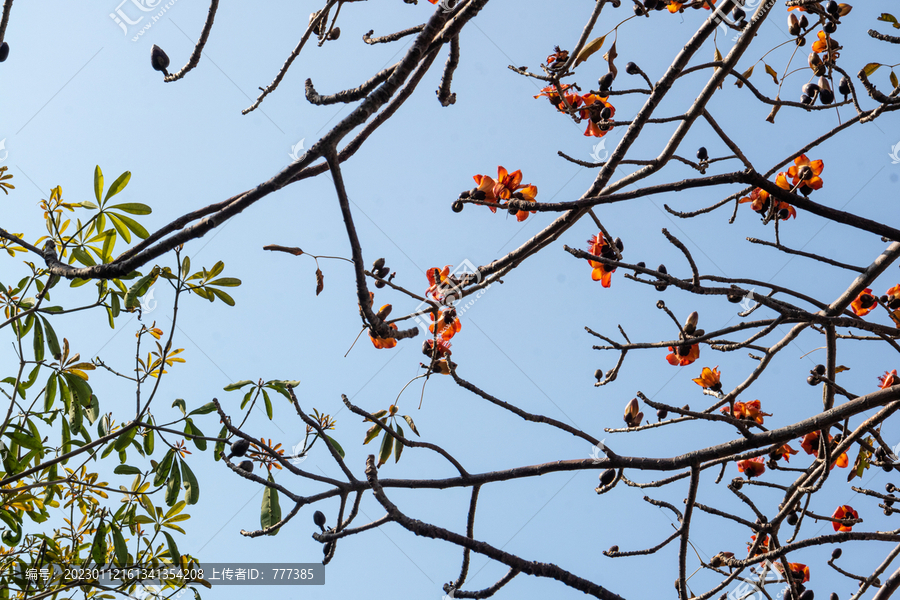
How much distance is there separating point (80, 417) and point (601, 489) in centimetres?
172

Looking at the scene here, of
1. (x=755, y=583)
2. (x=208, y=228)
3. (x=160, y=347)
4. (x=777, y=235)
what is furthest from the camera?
(x=160, y=347)

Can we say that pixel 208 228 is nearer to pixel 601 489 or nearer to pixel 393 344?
pixel 393 344

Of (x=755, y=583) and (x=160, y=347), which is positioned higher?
(x=160, y=347)

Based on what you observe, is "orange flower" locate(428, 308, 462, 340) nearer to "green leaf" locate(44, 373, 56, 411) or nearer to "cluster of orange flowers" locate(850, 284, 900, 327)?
"green leaf" locate(44, 373, 56, 411)

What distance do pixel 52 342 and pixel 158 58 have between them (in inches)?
40.9

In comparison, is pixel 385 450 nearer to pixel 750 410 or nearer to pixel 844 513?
pixel 750 410

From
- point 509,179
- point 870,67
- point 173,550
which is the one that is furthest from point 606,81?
point 173,550

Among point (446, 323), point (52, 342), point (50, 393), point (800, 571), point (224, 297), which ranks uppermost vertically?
point (224, 297)

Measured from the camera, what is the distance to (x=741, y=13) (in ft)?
6.90

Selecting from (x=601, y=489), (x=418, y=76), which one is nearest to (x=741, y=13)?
(x=418, y=76)

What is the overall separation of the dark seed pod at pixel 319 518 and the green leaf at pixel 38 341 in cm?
125

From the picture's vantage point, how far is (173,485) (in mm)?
1905

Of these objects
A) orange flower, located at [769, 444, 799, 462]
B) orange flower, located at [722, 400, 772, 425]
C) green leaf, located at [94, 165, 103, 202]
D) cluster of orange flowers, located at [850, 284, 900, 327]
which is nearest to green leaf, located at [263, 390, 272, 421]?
green leaf, located at [94, 165, 103, 202]

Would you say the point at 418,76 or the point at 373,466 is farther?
the point at 418,76
